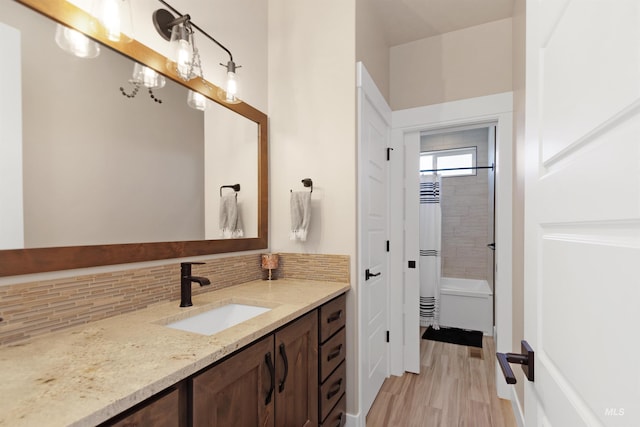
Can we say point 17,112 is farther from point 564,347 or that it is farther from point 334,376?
point 334,376

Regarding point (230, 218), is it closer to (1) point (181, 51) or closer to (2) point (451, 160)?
(1) point (181, 51)

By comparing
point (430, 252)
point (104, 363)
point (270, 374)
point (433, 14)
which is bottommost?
point (270, 374)

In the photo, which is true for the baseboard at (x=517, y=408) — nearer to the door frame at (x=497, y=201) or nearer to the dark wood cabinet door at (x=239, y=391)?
the door frame at (x=497, y=201)

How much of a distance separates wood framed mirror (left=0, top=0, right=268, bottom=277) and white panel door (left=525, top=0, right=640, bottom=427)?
55.4 inches

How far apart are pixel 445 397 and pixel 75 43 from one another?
295cm

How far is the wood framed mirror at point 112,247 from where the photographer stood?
0.96 m

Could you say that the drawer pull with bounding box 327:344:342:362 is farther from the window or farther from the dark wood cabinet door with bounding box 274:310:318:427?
the window

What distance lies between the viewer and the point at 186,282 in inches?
53.0

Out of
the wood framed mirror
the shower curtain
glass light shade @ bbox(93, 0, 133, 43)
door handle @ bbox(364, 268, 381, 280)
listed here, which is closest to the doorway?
the shower curtain

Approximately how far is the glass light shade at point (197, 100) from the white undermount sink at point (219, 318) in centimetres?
104

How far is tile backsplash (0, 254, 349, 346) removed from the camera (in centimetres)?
92

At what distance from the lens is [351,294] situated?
190 centimetres

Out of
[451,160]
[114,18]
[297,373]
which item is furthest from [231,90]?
[451,160]

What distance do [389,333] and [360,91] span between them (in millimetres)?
1961
